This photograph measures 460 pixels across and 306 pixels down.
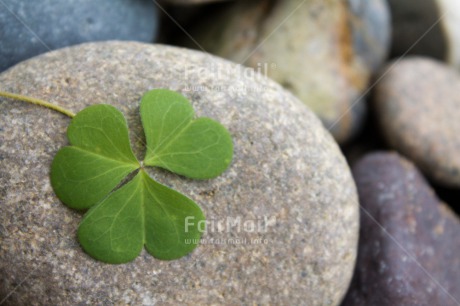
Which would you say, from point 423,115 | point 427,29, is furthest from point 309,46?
point 427,29

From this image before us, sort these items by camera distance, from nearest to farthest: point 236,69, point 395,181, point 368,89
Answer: point 236,69
point 395,181
point 368,89

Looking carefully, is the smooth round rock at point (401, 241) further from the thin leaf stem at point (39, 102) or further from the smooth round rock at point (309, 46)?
the thin leaf stem at point (39, 102)

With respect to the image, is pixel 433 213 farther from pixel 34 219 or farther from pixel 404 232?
pixel 34 219

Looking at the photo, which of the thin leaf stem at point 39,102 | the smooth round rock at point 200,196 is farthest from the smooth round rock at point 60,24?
the thin leaf stem at point 39,102

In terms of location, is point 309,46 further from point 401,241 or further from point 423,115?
point 401,241

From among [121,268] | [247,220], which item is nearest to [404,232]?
[247,220]

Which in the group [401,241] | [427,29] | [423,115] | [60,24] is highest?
[427,29]

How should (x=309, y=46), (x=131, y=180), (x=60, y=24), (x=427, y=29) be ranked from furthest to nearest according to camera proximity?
1. (x=427, y=29)
2. (x=309, y=46)
3. (x=60, y=24)
4. (x=131, y=180)

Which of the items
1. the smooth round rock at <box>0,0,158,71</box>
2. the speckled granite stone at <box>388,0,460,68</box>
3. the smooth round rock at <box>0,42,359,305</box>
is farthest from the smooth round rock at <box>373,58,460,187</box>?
the smooth round rock at <box>0,0,158,71</box>
